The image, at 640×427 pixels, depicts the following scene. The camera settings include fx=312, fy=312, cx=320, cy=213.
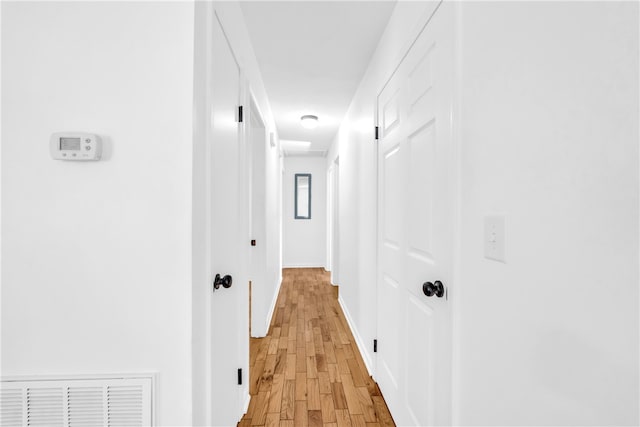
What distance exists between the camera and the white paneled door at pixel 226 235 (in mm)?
1283

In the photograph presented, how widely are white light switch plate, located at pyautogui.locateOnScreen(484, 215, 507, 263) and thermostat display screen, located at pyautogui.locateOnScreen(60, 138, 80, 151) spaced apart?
1306mm

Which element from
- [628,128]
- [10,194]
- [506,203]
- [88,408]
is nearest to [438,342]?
[506,203]

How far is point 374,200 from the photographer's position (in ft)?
7.15

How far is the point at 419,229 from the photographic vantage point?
4.59 feet

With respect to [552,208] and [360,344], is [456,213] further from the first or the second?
[360,344]

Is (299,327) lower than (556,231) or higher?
lower

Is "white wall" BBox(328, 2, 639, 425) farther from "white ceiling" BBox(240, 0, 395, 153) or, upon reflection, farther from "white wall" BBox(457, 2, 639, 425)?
"white ceiling" BBox(240, 0, 395, 153)

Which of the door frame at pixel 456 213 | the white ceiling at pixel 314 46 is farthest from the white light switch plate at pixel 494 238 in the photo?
the white ceiling at pixel 314 46

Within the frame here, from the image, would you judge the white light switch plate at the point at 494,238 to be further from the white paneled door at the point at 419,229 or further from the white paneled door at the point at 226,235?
the white paneled door at the point at 226,235

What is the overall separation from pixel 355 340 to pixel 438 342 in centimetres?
170

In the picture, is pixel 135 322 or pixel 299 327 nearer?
pixel 135 322

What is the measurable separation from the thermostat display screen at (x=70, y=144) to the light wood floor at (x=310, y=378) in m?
1.58

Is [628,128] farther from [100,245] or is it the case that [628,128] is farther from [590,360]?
[100,245]

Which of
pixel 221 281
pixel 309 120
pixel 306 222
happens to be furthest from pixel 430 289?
pixel 306 222
